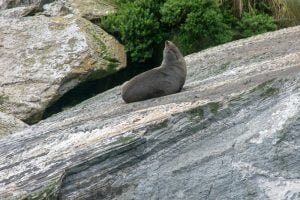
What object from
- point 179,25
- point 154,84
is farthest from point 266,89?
point 179,25

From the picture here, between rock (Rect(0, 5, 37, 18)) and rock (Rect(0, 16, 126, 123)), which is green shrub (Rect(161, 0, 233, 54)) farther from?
rock (Rect(0, 5, 37, 18))

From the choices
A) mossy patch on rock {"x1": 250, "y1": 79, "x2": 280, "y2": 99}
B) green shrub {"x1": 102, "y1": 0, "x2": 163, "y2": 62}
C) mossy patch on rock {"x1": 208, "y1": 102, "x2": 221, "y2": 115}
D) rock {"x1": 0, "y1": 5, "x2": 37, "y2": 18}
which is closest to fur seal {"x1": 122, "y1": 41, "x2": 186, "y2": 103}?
mossy patch on rock {"x1": 208, "y1": 102, "x2": 221, "y2": 115}

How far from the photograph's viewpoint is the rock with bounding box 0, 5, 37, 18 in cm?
1516

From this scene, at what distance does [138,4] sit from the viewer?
14.0m

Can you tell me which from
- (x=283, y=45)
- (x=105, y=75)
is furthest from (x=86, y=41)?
(x=283, y=45)

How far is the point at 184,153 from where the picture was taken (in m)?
6.83

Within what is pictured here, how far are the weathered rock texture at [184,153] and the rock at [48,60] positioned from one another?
5.06 meters

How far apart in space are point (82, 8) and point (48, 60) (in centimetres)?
204

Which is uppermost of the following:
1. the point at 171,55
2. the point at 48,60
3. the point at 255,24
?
the point at 171,55

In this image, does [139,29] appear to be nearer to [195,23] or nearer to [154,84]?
[195,23]

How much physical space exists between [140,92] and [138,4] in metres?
5.35

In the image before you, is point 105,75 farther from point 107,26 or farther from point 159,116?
point 159,116

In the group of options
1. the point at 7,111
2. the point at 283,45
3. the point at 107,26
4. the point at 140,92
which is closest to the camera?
the point at 140,92

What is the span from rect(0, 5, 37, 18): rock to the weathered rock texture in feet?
26.0
